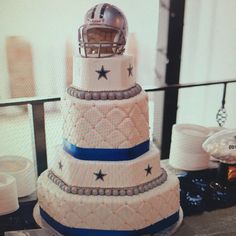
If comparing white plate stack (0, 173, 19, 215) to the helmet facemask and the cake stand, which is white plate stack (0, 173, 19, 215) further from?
the helmet facemask

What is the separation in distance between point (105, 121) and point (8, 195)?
643mm

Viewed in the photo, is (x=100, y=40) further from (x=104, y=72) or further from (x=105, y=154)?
(x=105, y=154)

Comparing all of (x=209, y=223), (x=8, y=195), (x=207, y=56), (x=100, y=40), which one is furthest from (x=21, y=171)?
(x=207, y=56)

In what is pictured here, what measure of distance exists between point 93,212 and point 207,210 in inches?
27.4

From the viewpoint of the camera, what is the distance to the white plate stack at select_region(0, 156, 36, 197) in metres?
1.71

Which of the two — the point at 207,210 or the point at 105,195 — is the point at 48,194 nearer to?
the point at 105,195

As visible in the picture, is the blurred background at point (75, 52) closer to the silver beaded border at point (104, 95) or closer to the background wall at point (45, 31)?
the background wall at point (45, 31)

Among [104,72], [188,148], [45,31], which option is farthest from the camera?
[45,31]

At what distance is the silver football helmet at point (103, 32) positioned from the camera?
1.23 meters

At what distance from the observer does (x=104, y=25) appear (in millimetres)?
1227

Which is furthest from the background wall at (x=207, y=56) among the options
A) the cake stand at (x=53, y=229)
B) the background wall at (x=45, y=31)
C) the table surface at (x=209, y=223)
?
the cake stand at (x=53, y=229)

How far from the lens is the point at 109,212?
131cm

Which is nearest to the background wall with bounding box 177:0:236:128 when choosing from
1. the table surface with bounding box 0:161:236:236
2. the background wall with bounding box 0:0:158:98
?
the background wall with bounding box 0:0:158:98

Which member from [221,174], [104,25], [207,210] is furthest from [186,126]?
[104,25]
